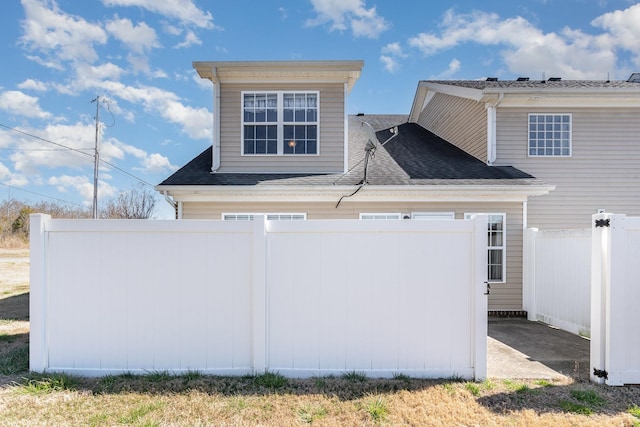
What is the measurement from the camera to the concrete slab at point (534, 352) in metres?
4.18

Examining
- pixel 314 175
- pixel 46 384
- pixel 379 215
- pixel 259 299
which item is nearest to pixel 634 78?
pixel 379 215

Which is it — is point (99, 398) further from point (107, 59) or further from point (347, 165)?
point (107, 59)

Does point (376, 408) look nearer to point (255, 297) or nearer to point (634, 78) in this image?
point (255, 297)

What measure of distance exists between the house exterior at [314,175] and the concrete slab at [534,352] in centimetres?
135

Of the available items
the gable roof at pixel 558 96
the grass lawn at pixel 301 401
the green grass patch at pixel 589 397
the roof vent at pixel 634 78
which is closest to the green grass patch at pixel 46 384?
the grass lawn at pixel 301 401

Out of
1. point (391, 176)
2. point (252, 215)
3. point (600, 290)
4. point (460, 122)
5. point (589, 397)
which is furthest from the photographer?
point (460, 122)

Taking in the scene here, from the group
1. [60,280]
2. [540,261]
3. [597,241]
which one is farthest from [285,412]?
[540,261]

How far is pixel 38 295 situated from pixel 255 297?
8.19ft

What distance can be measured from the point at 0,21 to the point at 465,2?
16.3 meters

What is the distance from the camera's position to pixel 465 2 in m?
8.91

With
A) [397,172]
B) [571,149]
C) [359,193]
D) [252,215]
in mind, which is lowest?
[252,215]

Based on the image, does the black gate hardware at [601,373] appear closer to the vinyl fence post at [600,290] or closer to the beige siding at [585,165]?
the vinyl fence post at [600,290]

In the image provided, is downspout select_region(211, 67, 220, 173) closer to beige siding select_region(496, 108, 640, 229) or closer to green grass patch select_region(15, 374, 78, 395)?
green grass patch select_region(15, 374, 78, 395)

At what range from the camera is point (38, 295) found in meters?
3.80
